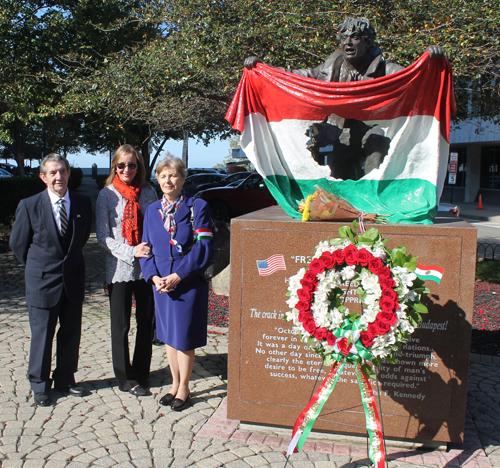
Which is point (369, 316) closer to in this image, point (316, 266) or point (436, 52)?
point (316, 266)

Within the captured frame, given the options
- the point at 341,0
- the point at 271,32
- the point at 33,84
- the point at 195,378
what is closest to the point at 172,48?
the point at 271,32

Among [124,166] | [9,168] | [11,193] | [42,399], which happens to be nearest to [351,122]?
[124,166]

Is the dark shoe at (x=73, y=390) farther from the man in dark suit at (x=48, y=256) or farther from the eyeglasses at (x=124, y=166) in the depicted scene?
the eyeglasses at (x=124, y=166)

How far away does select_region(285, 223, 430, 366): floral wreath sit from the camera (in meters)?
2.82

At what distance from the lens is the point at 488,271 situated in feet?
31.7

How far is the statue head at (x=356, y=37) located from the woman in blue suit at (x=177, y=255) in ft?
5.20

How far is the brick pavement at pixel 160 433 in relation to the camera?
343cm

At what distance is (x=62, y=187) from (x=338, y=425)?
2.79 metres

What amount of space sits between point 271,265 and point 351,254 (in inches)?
34.4

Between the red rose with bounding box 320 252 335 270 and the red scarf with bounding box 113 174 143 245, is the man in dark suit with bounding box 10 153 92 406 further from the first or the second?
the red rose with bounding box 320 252 335 270

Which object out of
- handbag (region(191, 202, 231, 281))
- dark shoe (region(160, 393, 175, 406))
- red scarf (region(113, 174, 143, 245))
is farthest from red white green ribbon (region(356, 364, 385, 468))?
red scarf (region(113, 174, 143, 245))

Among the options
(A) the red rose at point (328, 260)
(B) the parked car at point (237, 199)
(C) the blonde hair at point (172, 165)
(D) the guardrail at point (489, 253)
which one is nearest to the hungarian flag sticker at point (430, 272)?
(A) the red rose at point (328, 260)

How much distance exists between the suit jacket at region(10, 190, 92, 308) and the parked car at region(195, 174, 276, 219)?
512 inches

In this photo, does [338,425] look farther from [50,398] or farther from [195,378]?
[50,398]
